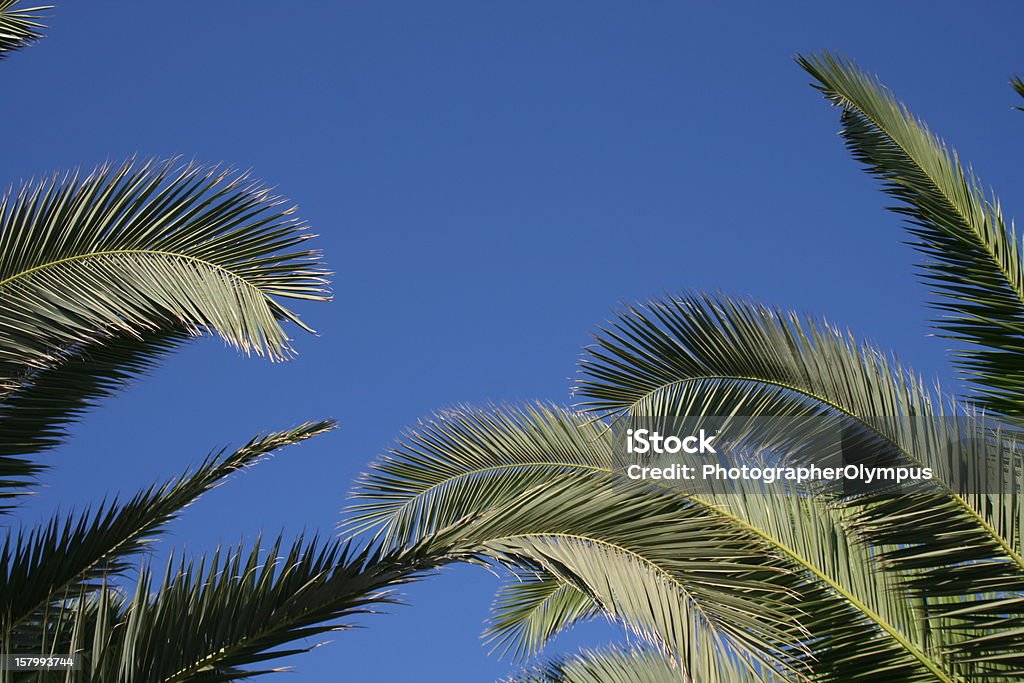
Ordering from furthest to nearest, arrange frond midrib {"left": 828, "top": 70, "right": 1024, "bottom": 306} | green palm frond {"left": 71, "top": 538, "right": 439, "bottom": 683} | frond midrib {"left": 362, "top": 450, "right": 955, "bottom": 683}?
frond midrib {"left": 828, "top": 70, "right": 1024, "bottom": 306} < frond midrib {"left": 362, "top": 450, "right": 955, "bottom": 683} < green palm frond {"left": 71, "top": 538, "right": 439, "bottom": 683}

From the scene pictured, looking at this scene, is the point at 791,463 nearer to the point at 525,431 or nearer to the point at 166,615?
the point at 525,431

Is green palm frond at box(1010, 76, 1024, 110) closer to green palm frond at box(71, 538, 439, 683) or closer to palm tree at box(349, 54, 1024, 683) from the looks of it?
palm tree at box(349, 54, 1024, 683)

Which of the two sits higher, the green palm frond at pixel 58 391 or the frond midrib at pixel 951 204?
the frond midrib at pixel 951 204

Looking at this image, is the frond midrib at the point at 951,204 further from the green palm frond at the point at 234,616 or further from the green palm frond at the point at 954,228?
the green palm frond at the point at 234,616

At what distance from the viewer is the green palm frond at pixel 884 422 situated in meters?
4.23

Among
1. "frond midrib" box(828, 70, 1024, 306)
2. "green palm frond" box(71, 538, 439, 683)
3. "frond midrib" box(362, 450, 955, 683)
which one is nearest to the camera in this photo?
"green palm frond" box(71, 538, 439, 683)

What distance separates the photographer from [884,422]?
470cm

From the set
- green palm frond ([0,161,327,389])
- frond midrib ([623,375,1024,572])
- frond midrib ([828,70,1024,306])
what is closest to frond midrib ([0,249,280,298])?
green palm frond ([0,161,327,389])

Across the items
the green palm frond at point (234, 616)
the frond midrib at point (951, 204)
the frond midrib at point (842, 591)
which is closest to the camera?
the green palm frond at point (234, 616)

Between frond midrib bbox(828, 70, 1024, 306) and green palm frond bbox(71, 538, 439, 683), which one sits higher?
frond midrib bbox(828, 70, 1024, 306)

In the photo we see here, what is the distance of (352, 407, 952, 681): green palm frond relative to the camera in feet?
11.2

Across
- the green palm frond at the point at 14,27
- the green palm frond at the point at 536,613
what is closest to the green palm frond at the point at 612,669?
the green palm frond at the point at 536,613

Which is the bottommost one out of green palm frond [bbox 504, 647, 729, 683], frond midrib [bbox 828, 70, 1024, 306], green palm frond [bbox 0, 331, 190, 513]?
green palm frond [bbox 504, 647, 729, 683]

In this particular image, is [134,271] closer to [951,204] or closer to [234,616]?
[234,616]
